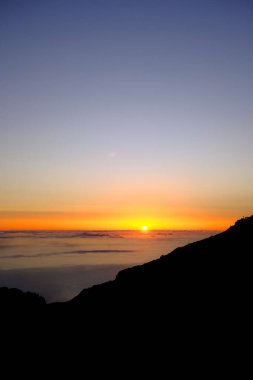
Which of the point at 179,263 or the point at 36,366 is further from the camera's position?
the point at 179,263

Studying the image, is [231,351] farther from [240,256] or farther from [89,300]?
[89,300]

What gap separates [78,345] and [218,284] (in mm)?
10182

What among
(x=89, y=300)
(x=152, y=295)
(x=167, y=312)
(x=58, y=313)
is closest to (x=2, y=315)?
(x=58, y=313)

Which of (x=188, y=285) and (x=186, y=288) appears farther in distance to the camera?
(x=188, y=285)

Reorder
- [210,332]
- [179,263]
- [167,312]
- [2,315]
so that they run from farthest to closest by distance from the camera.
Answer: [2,315] → [179,263] → [167,312] → [210,332]

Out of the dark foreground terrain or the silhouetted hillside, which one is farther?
the silhouetted hillside

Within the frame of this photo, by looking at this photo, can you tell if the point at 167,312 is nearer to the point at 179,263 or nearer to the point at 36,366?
the point at 179,263

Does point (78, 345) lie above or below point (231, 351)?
below

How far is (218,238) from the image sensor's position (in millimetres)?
27375

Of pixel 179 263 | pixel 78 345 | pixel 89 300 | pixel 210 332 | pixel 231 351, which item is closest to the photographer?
pixel 231 351

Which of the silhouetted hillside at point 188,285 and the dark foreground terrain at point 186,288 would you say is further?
the silhouetted hillside at point 188,285

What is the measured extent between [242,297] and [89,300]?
48.1 feet

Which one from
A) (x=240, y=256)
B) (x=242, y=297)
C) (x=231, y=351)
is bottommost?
(x=231, y=351)

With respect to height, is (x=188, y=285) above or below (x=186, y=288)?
above
